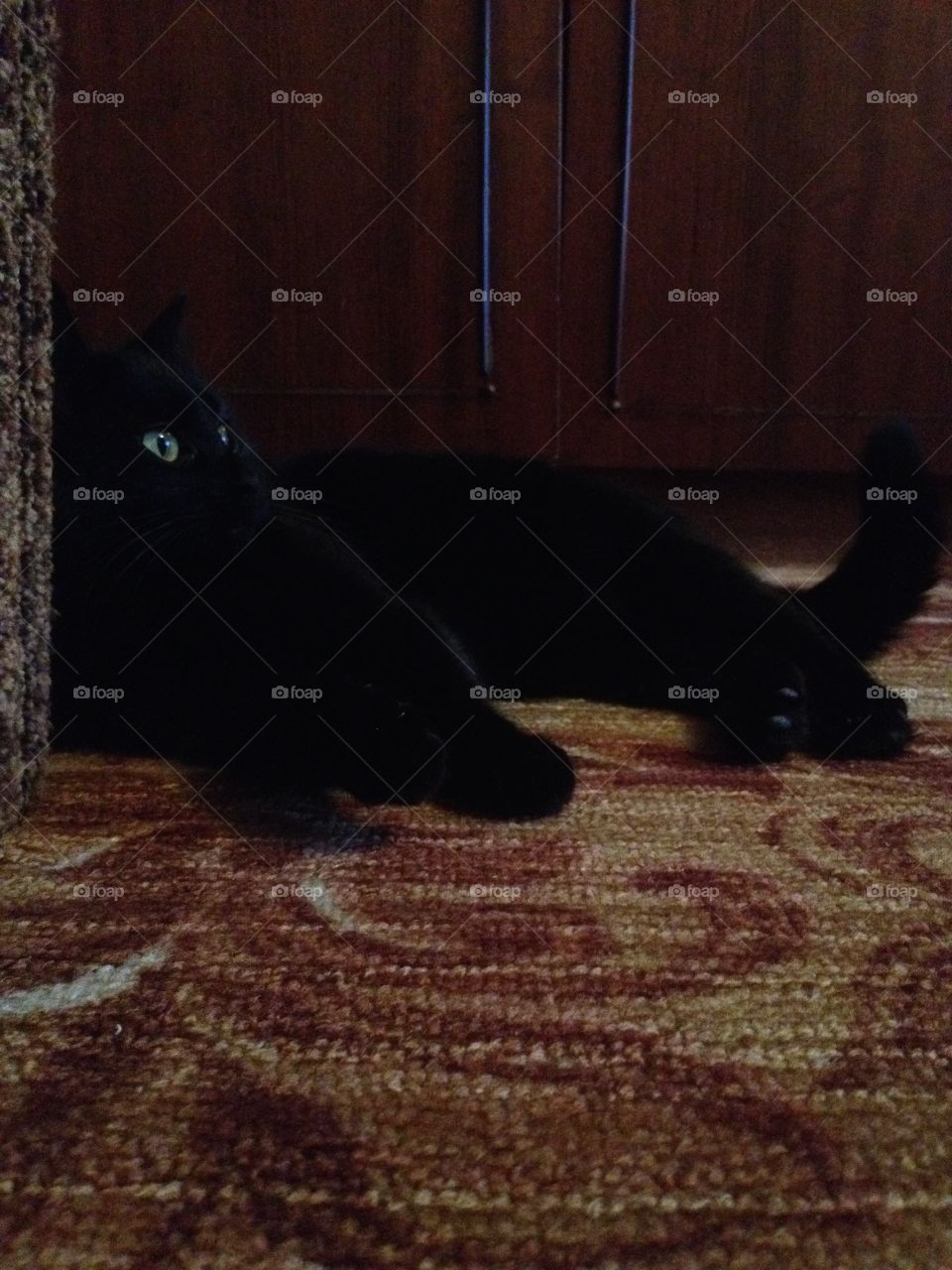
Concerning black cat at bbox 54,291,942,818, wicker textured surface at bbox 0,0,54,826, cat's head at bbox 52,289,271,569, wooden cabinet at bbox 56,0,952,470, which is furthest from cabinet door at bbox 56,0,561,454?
wicker textured surface at bbox 0,0,54,826

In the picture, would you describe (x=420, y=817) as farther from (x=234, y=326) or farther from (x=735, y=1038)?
(x=234, y=326)

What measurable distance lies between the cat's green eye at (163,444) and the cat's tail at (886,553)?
668 millimetres

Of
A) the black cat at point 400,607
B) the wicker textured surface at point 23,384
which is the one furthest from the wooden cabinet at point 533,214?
the wicker textured surface at point 23,384

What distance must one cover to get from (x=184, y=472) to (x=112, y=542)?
9 centimetres

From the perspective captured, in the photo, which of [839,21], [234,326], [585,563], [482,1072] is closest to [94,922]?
[482,1072]

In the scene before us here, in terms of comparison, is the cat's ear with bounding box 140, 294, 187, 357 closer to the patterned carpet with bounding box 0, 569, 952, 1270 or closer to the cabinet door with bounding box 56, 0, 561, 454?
the patterned carpet with bounding box 0, 569, 952, 1270

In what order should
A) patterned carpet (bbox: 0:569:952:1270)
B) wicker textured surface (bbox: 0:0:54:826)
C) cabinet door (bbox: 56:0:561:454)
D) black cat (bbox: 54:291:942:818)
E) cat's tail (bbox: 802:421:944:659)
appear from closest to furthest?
patterned carpet (bbox: 0:569:952:1270)
wicker textured surface (bbox: 0:0:54:826)
black cat (bbox: 54:291:942:818)
cat's tail (bbox: 802:421:944:659)
cabinet door (bbox: 56:0:561:454)

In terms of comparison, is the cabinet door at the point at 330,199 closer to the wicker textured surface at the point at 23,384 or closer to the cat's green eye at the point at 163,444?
the cat's green eye at the point at 163,444

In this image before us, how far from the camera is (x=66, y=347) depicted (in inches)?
Result: 32.2

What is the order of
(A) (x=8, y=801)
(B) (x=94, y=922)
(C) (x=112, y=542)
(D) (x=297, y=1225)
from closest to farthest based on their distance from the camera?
1. (D) (x=297, y=1225)
2. (B) (x=94, y=922)
3. (A) (x=8, y=801)
4. (C) (x=112, y=542)

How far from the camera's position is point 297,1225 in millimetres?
349

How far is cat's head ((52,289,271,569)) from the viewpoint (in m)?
0.80

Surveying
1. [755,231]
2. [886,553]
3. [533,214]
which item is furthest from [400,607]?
[755,231]

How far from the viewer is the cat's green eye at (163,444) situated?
0.83 meters
